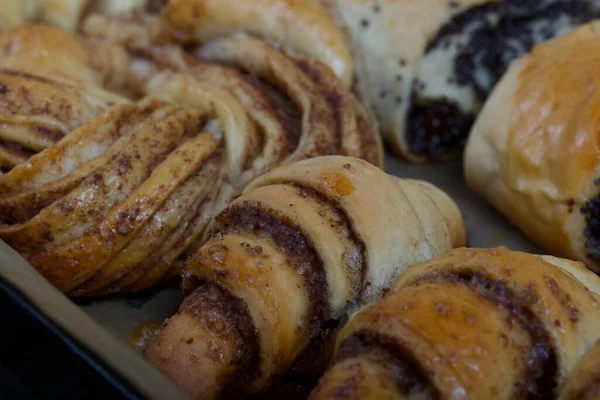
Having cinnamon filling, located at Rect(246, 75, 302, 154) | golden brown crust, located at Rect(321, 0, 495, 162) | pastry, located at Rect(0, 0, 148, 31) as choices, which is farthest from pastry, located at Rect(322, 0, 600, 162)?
pastry, located at Rect(0, 0, 148, 31)

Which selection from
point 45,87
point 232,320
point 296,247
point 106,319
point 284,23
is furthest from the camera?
point 284,23

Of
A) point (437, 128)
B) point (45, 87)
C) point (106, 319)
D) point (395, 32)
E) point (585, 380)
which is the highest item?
point (395, 32)

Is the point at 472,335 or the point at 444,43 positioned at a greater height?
the point at 444,43

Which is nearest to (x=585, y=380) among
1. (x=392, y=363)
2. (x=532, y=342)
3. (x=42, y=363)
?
(x=532, y=342)

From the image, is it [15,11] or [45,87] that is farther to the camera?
[15,11]

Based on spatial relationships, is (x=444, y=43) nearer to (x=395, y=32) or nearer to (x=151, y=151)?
(x=395, y=32)

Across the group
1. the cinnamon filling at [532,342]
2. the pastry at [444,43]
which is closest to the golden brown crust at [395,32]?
the pastry at [444,43]

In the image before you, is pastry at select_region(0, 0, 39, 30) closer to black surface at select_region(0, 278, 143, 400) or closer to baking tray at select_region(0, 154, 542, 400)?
baking tray at select_region(0, 154, 542, 400)

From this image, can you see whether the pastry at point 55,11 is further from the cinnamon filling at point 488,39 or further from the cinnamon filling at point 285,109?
the cinnamon filling at point 488,39
